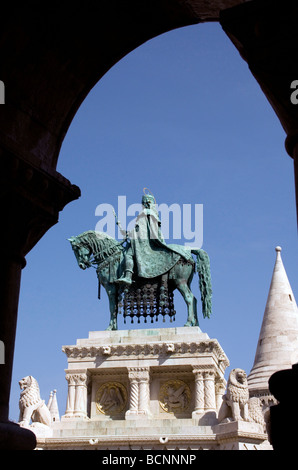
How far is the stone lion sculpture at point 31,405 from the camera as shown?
2061 centimetres

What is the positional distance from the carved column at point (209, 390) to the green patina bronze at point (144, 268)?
2218mm

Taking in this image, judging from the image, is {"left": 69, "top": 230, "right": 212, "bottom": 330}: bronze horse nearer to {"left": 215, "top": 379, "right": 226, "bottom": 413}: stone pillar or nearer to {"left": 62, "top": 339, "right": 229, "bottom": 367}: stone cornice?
{"left": 62, "top": 339, "right": 229, "bottom": 367}: stone cornice

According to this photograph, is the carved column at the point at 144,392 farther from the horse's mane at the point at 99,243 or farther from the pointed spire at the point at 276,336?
the pointed spire at the point at 276,336

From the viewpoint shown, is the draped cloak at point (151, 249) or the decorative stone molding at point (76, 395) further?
the draped cloak at point (151, 249)

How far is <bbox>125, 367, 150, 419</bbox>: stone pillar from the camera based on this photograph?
73.2ft

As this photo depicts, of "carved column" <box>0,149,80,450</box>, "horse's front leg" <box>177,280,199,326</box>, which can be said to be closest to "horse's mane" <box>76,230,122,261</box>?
"horse's front leg" <box>177,280,199,326</box>

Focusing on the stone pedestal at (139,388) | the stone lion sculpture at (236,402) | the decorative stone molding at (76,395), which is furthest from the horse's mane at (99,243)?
the stone lion sculpture at (236,402)

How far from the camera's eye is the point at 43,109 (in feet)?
20.3

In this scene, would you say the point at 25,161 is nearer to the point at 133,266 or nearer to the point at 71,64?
the point at 71,64

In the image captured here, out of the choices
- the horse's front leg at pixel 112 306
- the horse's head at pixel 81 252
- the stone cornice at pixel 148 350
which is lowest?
the stone cornice at pixel 148 350

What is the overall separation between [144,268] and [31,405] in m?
6.62

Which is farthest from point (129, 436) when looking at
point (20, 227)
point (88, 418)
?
point (20, 227)

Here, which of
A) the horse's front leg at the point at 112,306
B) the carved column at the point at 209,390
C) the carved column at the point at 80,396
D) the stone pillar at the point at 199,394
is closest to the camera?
the stone pillar at the point at 199,394

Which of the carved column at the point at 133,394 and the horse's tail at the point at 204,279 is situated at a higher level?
the horse's tail at the point at 204,279
